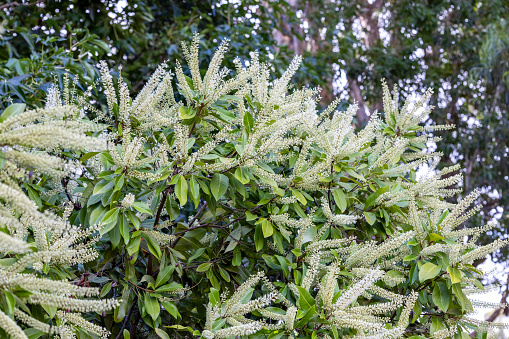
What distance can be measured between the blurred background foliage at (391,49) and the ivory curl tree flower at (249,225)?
2.87 meters

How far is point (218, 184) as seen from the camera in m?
2.05

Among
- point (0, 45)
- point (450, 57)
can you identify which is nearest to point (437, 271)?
point (0, 45)

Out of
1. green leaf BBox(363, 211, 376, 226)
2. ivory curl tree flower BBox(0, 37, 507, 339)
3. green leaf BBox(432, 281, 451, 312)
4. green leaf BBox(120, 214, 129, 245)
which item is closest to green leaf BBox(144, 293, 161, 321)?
ivory curl tree flower BBox(0, 37, 507, 339)

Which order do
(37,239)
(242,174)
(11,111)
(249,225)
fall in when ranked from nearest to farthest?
(11,111) < (37,239) < (242,174) < (249,225)

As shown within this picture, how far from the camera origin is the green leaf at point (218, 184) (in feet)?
Result: 6.64

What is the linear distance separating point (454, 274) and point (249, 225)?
97 cm

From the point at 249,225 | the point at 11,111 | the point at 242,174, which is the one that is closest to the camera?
the point at 11,111

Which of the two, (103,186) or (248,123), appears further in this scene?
(248,123)

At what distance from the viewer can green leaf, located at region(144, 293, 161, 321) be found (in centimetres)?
205

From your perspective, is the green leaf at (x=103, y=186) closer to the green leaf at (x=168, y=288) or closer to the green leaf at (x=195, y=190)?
the green leaf at (x=195, y=190)

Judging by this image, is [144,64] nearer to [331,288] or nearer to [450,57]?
[331,288]

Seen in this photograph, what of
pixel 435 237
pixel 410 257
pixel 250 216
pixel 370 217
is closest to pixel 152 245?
pixel 250 216

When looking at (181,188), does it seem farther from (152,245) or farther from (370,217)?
(370,217)

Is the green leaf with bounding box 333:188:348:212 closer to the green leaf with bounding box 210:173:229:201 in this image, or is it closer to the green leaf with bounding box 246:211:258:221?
the green leaf with bounding box 246:211:258:221
